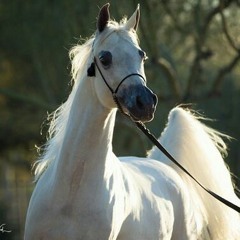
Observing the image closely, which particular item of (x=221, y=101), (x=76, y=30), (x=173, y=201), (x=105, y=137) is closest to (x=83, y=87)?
(x=105, y=137)

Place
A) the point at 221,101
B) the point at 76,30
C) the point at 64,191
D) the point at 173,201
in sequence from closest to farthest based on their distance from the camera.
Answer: the point at 64,191
the point at 173,201
the point at 76,30
the point at 221,101

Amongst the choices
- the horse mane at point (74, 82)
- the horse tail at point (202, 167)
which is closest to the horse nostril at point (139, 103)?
the horse mane at point (74, 82)

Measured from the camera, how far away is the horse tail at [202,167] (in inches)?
352

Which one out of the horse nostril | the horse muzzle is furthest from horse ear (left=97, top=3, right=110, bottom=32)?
the horse nostril

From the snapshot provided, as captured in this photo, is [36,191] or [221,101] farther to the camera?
[221,101]

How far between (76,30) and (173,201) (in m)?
9.78

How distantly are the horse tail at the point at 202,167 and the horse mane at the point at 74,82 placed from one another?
1.78 m

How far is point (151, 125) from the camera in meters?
18.0

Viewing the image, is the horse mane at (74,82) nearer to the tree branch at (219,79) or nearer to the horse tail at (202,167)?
the horse tail at (202,167)

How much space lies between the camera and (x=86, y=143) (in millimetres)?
6906

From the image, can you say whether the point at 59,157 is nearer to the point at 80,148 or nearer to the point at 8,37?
the point at 80,148

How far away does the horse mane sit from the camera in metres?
6.96

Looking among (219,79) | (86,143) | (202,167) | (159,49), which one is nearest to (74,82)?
(86,143)

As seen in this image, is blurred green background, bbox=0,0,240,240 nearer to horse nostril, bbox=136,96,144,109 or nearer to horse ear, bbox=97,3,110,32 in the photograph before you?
horse ear, bbox=97,3,110,32
